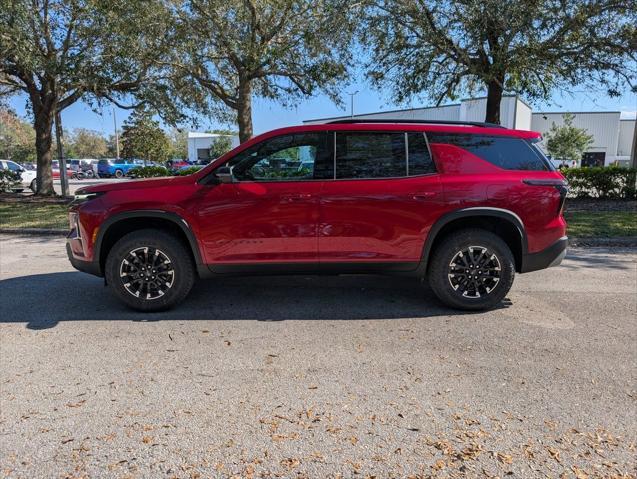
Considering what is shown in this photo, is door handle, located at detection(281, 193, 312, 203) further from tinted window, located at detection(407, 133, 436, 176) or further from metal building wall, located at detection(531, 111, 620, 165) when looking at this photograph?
metal building wall, located at detection(531, 111, 620, 165)

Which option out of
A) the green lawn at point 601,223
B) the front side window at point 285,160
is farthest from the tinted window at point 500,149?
the green lawn at point 601,223

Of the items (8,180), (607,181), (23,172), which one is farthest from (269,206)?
(23,172)

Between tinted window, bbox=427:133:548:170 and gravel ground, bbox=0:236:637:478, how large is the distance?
4.98ft

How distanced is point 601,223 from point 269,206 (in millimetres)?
8670

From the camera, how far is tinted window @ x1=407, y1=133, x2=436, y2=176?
4.70m

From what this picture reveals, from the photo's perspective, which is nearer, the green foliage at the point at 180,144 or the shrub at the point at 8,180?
the shrub at the point at 8,180

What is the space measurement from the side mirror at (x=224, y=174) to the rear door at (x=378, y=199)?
917 millimetres

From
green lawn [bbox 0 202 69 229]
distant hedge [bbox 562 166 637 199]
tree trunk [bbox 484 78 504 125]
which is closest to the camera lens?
green lawn [bbox 0 202 69 229]

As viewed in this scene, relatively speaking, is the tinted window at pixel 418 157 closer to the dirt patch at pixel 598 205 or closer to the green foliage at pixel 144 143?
the dirt patch at pixel 598 205

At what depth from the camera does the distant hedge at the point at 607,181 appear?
45.5ft

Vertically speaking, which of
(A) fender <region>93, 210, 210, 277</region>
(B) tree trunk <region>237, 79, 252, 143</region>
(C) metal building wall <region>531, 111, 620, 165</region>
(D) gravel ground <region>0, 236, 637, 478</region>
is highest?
(C) metal building wall <region>531, 111, 620, 165</region>

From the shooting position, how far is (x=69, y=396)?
3.11 meters

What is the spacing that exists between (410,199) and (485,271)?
109cm

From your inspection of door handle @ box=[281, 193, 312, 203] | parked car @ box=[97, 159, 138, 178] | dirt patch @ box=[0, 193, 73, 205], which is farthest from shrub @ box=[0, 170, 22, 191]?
parked car @ box=[97, 159, 138, 178]
